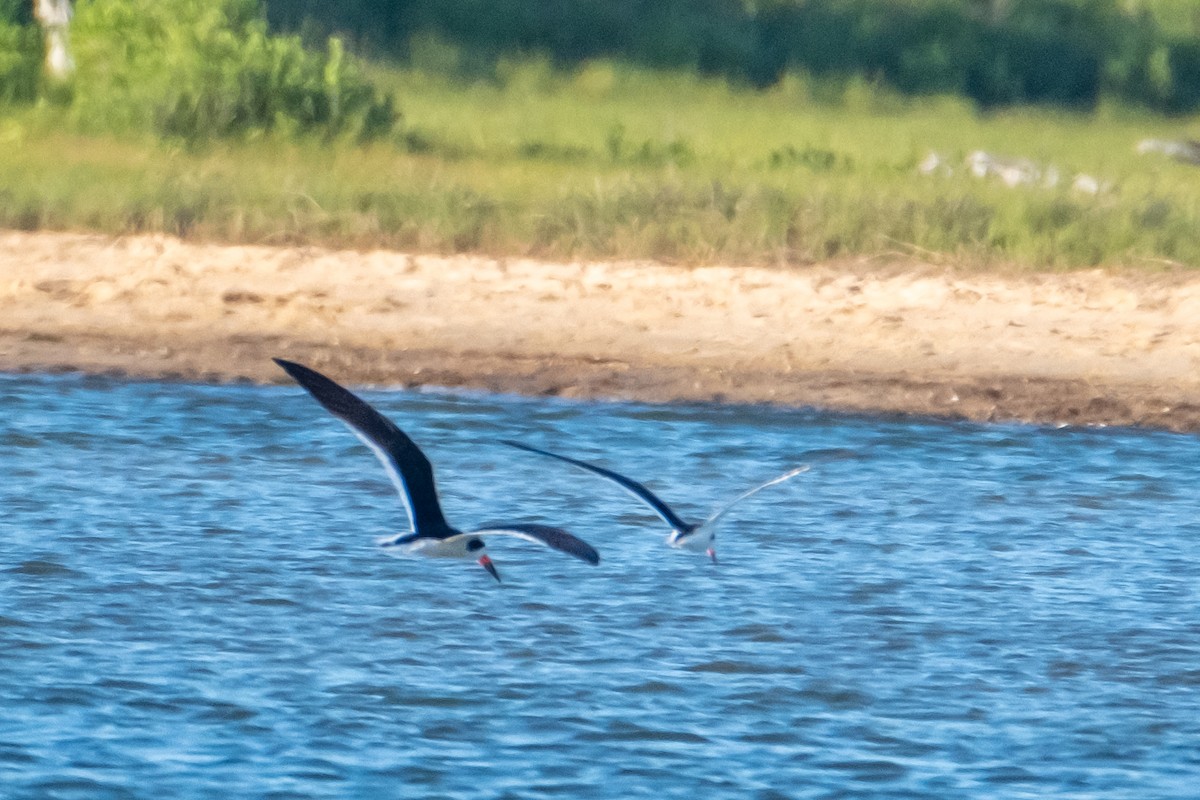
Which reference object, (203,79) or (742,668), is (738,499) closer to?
(742,668)

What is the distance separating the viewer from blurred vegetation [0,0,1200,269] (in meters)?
14.9

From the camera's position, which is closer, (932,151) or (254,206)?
(254,206)

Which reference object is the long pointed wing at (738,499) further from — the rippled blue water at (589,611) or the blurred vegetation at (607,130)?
the blurred vegetation at (607,130)

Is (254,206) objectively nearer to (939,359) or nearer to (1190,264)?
(939,359)

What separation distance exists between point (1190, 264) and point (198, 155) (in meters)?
7.23

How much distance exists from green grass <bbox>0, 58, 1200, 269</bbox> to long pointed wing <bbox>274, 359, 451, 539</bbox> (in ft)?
24.5

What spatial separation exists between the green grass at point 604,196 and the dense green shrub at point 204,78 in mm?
335

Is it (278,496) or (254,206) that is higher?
(254,206)

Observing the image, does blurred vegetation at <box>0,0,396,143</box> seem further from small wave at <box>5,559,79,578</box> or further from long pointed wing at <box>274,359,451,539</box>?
long pointed wing at <box>274,359,451,539</box>

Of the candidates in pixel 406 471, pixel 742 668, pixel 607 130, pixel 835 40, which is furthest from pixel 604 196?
pixel 835 40

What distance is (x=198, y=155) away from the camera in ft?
56.5

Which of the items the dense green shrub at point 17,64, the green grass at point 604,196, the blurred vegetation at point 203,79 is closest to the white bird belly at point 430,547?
the green grass at point 604,196

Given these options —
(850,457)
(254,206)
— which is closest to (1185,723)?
(850,457)

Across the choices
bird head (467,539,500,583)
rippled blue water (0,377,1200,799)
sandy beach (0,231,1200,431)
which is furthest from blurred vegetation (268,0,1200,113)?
bird head (467,539,500,583)
